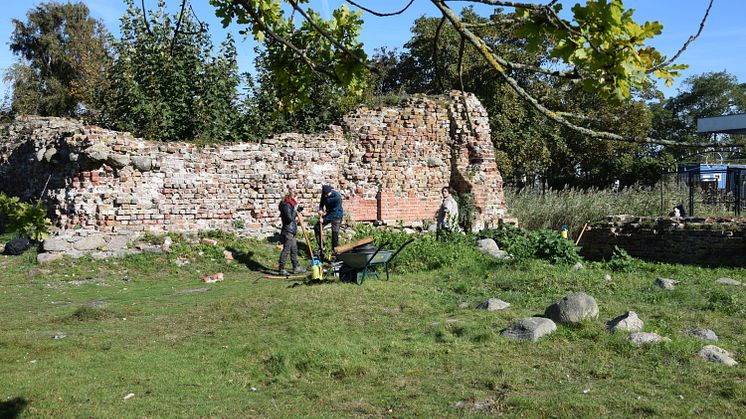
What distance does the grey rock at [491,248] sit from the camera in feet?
43.0

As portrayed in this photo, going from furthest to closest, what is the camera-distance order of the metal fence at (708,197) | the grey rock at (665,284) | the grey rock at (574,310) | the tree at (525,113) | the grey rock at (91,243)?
the tree at (525,113) < the metal fence at (708,197) < the grey rock at (91,243) < the grey rock at (665,284) < the grey rock at (574,310)

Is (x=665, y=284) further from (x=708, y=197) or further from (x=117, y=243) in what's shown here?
(x=708, y=197)

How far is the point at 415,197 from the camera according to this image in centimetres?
1811

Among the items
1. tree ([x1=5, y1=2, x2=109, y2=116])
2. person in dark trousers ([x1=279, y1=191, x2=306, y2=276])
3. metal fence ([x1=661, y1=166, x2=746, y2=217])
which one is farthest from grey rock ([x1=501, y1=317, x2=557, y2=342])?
tree ([x1=5, y1=2, x2=109, y2=116])

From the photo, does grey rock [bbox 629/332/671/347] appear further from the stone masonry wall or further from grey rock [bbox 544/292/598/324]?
the stone masonry wall

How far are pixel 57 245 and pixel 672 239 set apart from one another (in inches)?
515

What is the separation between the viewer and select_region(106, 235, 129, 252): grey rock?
13.7 metres

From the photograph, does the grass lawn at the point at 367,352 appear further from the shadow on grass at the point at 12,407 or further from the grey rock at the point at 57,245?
the grey rock at the point at 57,245

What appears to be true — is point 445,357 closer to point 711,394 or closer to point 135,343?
point 711,394

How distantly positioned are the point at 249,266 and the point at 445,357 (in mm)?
8063

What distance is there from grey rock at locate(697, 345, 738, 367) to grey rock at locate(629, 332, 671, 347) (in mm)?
346

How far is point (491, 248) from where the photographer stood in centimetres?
1414

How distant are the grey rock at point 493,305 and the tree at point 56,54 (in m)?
30.5

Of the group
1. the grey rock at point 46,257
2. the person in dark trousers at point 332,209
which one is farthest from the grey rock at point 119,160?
the person in dark trousers at point 332,209
